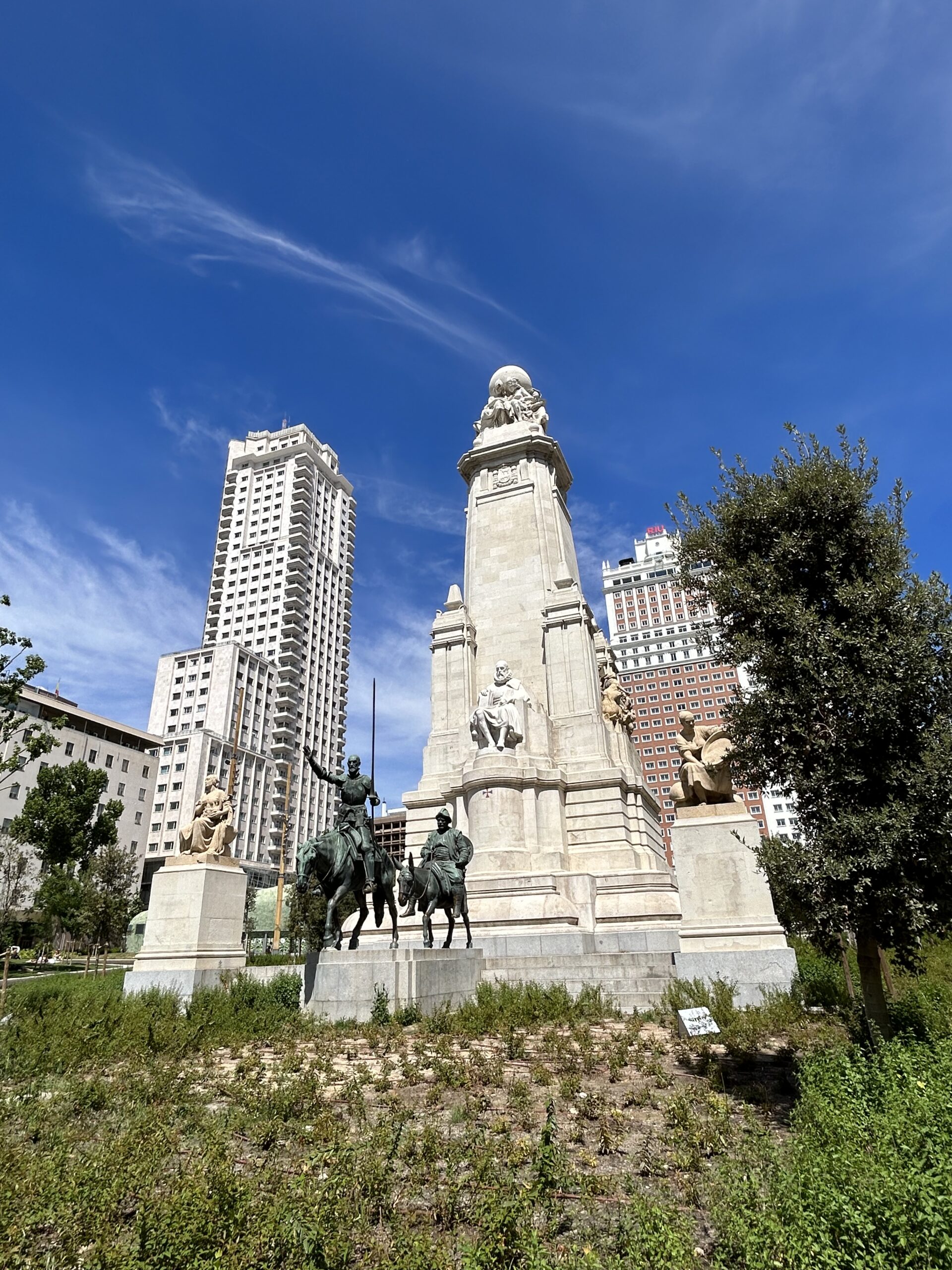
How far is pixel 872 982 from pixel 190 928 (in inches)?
625

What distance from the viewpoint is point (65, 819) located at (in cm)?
4275

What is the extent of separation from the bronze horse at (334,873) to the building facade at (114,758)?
57370 millimetres

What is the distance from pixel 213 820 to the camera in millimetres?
19641

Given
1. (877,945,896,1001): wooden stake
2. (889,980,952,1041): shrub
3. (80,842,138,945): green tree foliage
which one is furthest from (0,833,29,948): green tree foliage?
(889,980,952,1041): shrub

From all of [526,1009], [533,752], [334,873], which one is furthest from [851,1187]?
[533,752]

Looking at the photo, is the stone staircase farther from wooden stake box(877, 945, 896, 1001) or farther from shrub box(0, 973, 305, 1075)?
shrub box(0, 973, 305, 1075)

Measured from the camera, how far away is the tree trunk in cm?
795

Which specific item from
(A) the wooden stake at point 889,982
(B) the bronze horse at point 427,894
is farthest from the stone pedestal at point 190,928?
(A) the wooden stake at point 889,982

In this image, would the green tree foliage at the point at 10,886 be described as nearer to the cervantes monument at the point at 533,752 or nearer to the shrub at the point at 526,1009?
the cervantes monument at the point at 533,752

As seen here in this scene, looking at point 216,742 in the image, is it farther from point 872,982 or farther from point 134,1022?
point 872,982

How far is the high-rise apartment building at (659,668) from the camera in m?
109

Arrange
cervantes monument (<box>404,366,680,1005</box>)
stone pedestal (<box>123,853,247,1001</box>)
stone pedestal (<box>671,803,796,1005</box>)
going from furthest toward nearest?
1. cervantes monument (<box>404,366,680,1005</box>)
2. stone pedestal (<box>123,853,247,1001</box>)
3. stone pedestal (<box>671,803,796,1005</box>)

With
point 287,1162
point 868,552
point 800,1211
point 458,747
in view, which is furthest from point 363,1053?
point 458,747

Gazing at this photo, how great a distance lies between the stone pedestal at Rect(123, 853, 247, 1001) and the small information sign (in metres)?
12.3
